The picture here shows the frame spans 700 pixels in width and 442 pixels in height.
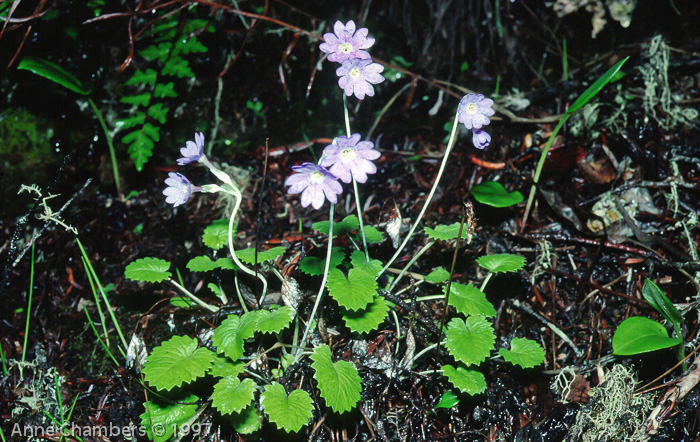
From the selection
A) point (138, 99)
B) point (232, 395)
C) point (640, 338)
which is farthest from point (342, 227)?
point (138, 99)

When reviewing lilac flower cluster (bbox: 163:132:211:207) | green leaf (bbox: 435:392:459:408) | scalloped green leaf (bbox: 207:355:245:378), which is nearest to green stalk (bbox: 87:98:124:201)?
lilac flower cluster (bbox: 163:132:211:207)

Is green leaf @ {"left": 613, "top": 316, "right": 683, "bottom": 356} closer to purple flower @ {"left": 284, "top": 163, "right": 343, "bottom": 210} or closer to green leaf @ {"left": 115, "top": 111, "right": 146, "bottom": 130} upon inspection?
purple flower @ {"left": 284, "top": 163, "right": 343, "bottom": 210}

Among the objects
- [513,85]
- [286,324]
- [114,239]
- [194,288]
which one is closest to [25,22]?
[114,239]

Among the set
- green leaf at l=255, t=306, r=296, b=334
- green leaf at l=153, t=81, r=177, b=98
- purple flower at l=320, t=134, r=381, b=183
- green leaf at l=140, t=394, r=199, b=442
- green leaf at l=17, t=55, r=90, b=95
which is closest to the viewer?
purple flower at l=320, t=134, r=381, b=183

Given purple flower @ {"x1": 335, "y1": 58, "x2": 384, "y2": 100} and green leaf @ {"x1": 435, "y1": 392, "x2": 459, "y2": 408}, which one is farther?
→ green leaf @ {"x1": 435, "y1": 392, "x2": 459, "y2": 408}

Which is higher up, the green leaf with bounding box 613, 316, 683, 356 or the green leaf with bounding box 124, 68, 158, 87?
the green leaf with bounding box 124, 68, 158, 87

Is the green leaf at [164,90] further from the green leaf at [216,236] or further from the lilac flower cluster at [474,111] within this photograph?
the lilac flower cluster at [474,111]

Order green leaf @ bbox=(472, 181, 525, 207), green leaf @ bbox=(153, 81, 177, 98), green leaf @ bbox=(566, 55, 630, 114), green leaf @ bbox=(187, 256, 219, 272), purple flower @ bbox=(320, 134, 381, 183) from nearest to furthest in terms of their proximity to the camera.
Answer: purple flower @ bbox=(320, 134, 381, 183)
green leaf @ bbox=(566, 55, 630, 114)
green leaf @ bbox=(187, 256, 219, 272)
green leaf @ bbox=(472, 181, 525, 207)
green leaf @ bbox=(153, 81, 177, 98)

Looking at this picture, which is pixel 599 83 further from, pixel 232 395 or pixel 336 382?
pixel 232 395

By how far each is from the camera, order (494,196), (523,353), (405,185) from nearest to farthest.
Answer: (523,353) → (494,196) → (405,185)
